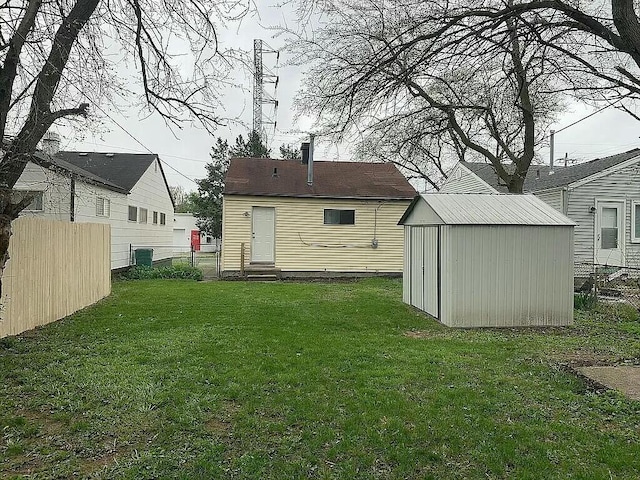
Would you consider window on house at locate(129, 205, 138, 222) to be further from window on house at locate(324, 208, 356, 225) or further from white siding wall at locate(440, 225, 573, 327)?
white siding wall at locate(440, 225, 573, 327)

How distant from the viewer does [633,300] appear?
34.0 ft

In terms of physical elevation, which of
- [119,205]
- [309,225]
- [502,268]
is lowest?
[502,268]

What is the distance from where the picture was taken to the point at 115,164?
18172 mm

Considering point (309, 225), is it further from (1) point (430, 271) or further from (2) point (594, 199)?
(2) point (594, 199)

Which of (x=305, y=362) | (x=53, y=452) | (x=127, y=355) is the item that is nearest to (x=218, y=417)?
(x=53, y=452)

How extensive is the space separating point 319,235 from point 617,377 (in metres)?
12.1

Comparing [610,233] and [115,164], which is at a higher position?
[115,164]

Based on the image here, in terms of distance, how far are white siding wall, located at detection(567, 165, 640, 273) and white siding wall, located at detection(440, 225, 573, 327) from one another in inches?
279

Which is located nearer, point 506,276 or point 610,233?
point 506,276

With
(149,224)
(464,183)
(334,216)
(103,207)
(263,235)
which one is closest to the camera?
(103,207)

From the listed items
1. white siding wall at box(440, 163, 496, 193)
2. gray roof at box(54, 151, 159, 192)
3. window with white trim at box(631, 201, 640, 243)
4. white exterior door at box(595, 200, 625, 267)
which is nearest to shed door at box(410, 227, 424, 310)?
white exterior door at box(595, 200, 625, 267)

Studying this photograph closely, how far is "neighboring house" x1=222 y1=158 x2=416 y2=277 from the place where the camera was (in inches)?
635

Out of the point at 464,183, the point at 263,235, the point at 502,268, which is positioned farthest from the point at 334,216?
the point at 502,268

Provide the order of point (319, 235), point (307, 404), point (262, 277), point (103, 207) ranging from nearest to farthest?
point (307, 404)
point (103, 207)
point (262, 277)
point (319, 235)
